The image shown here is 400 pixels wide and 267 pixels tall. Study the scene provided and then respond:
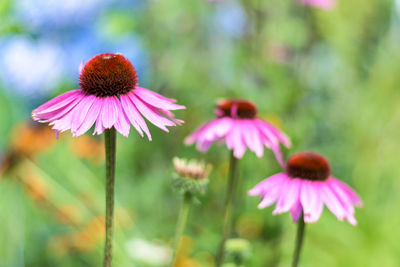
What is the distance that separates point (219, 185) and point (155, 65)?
479 mm

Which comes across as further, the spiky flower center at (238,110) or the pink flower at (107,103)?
the spiky flower center at (238,110)

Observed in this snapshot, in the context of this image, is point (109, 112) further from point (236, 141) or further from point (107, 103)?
point (236, 141)

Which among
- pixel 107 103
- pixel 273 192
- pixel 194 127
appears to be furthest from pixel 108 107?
pixel 194 127

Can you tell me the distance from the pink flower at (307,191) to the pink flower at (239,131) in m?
0.04

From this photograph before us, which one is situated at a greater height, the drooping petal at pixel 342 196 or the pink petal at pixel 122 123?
the pink petal at pixel 122 123

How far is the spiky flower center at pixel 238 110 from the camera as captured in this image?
0.54 metres

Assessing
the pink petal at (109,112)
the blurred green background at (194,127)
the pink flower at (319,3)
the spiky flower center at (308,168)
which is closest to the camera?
the pink petal at (109,112)

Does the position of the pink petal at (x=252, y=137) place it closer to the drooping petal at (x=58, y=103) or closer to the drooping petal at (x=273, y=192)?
the drooping petal at (x=273, y=192)

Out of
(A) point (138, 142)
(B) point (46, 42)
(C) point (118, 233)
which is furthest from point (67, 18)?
(C) point (118, 233)

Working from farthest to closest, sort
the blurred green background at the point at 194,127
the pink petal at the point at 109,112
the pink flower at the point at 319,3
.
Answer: the pink flower at the point at 319,3
the blurred green background at the point at 194,127
the pink petal at the point at 109,112

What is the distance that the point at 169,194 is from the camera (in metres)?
1.34

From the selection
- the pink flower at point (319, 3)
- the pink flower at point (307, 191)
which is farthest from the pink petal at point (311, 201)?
the pink flower at point (319, 3)

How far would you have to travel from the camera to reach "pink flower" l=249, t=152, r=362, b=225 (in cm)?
42

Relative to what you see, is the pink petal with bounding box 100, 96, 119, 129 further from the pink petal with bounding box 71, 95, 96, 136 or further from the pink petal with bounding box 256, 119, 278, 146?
the pink petal with bounding box 256, 119, 278, 146
